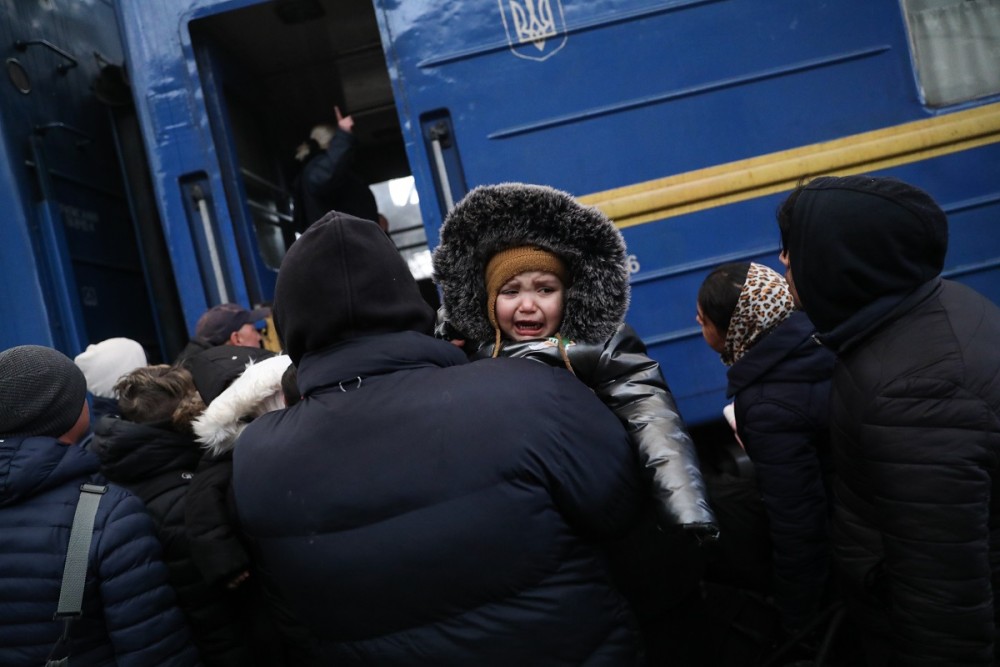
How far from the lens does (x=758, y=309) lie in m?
2.03

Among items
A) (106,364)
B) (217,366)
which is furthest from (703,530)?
(106,364)

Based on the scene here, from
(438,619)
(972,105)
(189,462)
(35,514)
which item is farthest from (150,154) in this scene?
(972,105)

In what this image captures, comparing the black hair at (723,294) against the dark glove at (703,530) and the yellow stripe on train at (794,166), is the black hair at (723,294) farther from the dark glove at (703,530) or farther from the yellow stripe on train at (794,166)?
the dark glove at (703,530)

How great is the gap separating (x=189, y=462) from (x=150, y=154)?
1609 mm

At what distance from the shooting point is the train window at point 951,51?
111 inches

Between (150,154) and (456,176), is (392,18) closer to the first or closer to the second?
(456,176)

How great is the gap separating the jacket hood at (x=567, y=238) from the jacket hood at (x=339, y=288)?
0.43m

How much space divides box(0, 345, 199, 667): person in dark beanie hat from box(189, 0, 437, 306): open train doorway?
59.2 inches

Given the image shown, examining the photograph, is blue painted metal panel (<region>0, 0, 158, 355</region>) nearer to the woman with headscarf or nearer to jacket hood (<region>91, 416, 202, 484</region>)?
jacket hood (<region>91, 416, 202, 484</region>)

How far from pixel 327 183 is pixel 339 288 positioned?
2389mm

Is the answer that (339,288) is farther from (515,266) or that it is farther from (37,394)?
(37,394)

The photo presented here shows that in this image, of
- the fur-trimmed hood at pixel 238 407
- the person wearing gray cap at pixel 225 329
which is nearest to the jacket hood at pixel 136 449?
the fur-trimmed hood at pixel 238 407

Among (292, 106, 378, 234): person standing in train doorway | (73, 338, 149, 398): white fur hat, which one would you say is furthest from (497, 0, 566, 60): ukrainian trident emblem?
(73, 338, 149, 398): white fur hat

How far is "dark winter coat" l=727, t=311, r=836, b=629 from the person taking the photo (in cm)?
186
